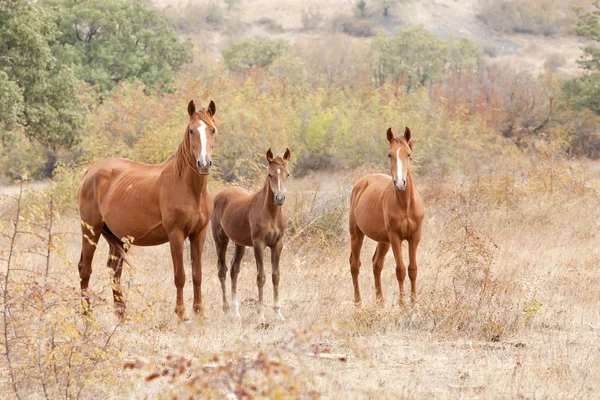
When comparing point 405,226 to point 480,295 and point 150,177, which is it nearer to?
point 480,295

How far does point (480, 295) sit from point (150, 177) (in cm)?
391

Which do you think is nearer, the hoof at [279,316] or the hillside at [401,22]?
the hoof at [279,316]

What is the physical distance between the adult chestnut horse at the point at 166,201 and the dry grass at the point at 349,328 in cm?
50

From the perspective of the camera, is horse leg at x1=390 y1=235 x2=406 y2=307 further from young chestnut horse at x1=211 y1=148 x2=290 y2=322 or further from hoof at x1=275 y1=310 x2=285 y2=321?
hoof at x1=275 y1=310 x2=285 y2=321

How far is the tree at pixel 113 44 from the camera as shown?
37844mm

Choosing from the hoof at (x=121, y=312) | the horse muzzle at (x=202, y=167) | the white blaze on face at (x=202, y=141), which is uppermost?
the white blaze on face at (x=202, y=141)

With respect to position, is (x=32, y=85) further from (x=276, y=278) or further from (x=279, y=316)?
(x=279, y=316)

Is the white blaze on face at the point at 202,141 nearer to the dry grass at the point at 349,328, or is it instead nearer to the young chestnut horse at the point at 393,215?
the dry grass at the point at 349,328

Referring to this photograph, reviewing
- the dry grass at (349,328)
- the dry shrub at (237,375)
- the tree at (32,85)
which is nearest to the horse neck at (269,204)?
the dry grass at (349,328)

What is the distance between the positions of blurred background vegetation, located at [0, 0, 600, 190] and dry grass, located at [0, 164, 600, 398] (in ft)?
14.3

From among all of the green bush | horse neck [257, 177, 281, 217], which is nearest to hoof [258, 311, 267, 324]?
horse neck [257, 177, 281, 217]

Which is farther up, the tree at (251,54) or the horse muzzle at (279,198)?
the horse muzzle at (279,198)

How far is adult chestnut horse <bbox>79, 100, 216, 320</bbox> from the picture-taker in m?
8.84

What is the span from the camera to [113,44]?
40188 millimetres
